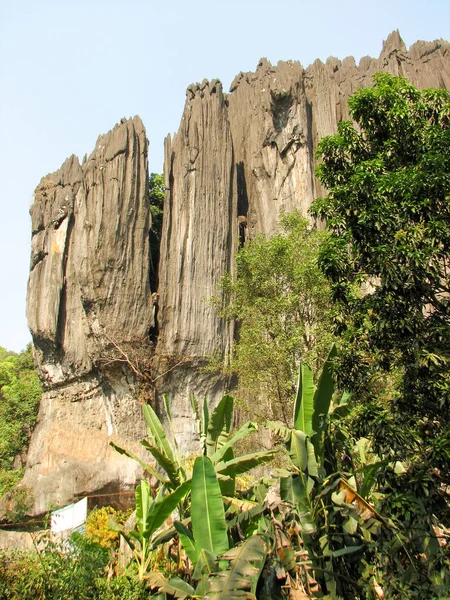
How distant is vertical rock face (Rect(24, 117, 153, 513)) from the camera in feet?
65.7

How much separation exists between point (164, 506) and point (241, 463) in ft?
5.38

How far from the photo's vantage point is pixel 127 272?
21.0 m

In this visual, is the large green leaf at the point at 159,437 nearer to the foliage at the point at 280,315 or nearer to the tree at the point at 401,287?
the tree at the point at 401,287

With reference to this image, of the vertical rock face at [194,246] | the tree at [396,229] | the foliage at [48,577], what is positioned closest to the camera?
the foliage at [48,577]

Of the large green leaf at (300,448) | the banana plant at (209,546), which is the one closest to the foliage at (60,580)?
the banana plant at (209,546)

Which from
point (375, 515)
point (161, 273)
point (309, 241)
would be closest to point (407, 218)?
point (375, 515)

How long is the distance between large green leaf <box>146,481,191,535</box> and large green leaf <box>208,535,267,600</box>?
49.5 inches

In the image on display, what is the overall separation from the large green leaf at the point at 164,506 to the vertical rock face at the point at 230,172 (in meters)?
12.7

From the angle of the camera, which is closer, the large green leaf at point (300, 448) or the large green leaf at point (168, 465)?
the large green leaf at point (300, 448)

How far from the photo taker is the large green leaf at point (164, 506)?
7527 millimetres

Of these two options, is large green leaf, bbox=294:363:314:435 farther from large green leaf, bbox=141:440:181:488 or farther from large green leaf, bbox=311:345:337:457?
large green leaf, bbox=141:440:181:488

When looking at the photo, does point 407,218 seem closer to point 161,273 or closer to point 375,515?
point 375,515

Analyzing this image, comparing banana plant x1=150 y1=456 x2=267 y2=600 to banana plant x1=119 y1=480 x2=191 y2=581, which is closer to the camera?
banana plant x1=150 y1=456 x2=267 y2=600

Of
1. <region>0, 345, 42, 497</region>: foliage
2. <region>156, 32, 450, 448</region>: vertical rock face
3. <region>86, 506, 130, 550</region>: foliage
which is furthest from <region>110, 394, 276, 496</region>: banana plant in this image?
<region>0, 345, 42, 497</region>: foliage
